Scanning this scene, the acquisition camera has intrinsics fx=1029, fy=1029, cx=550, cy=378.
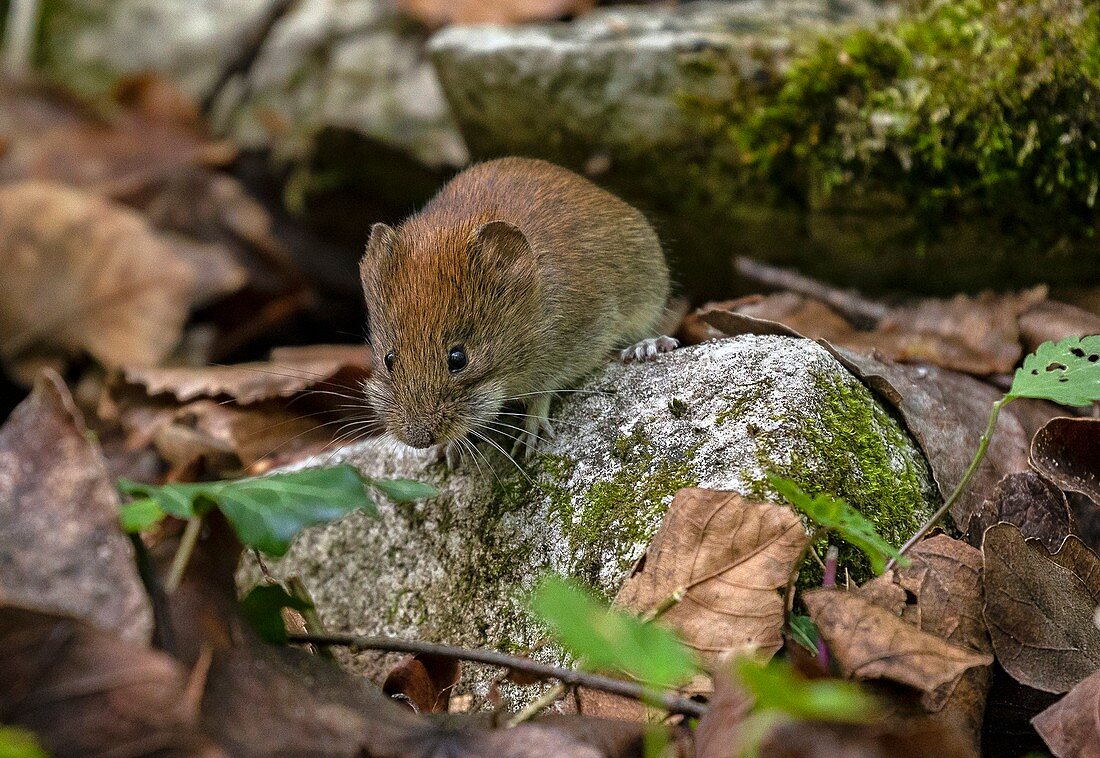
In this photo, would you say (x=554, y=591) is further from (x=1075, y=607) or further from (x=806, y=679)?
(x=1075, y=607)

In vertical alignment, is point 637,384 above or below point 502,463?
above

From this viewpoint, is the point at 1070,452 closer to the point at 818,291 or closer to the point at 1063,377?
the point at 1063,377

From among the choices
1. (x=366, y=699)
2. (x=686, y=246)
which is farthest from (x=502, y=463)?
(x=686, y=246)

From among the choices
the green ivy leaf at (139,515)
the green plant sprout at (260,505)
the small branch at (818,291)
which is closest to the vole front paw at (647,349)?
the small branch at (818,291)

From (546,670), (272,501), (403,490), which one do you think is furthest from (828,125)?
(272,501)

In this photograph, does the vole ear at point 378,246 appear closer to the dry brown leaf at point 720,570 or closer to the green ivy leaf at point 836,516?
the dry brown leaf at point 720,570
